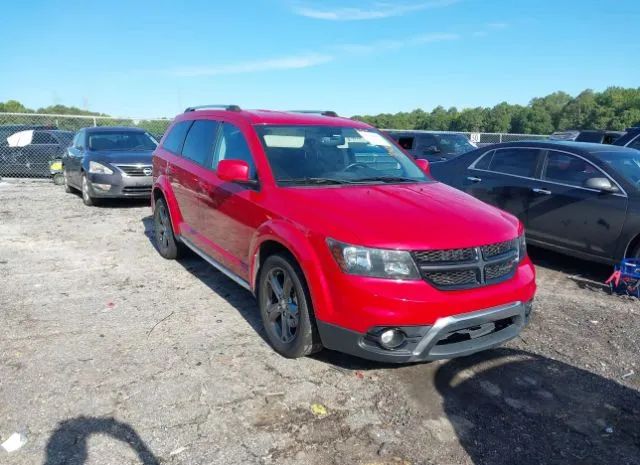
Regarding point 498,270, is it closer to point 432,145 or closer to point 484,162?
point 484,162

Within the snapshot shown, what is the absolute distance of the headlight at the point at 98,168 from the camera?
991 centimetres

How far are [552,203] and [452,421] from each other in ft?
13.0

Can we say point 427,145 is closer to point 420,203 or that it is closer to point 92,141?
point 92,141

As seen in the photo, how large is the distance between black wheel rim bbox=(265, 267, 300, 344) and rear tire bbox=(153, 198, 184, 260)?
2589 millimetres

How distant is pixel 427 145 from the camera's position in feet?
44.3

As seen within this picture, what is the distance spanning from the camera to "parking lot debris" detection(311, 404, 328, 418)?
311cm

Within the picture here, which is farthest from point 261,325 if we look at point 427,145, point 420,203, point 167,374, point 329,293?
point 427,145

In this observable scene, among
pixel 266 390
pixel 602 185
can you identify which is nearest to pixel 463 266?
pixel 266 390

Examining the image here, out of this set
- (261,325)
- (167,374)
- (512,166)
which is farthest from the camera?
(512,166)

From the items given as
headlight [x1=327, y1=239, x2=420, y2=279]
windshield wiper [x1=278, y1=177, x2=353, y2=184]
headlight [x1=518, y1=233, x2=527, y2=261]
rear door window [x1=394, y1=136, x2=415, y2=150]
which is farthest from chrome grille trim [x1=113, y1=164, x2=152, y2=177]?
headlight [x1=518, y1=233, x2=527, y2=261]

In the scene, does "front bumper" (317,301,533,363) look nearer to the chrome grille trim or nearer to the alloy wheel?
the chrome grille trim

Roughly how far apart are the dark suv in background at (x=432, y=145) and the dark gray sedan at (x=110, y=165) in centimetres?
626

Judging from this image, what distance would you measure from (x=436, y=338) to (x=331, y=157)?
191 centimetres

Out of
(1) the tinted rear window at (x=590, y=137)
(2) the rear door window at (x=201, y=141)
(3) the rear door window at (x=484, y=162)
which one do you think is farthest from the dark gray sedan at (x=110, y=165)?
(1) the tinted rear window at (x=590, y=137)
